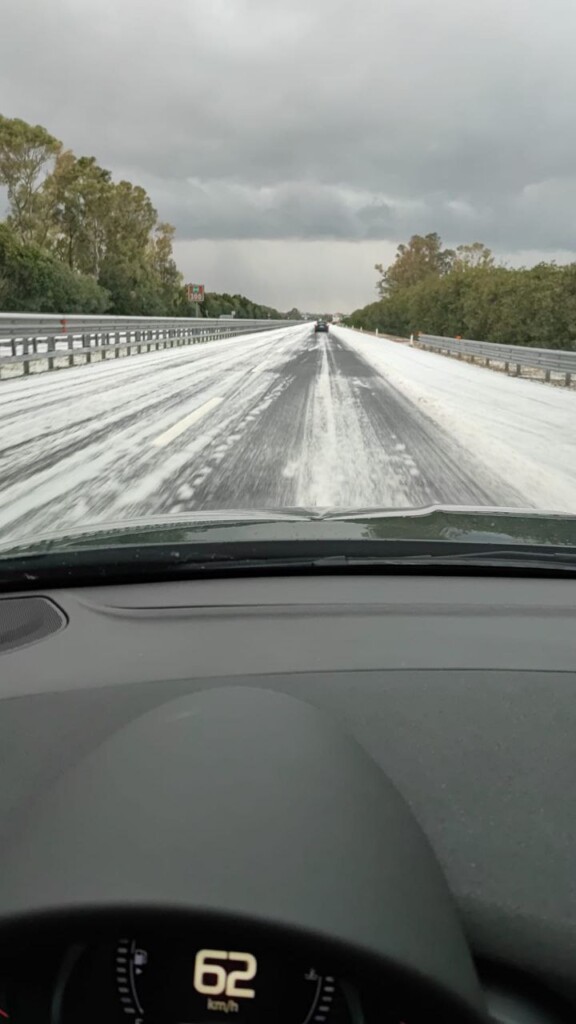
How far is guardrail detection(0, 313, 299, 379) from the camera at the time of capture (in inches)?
901

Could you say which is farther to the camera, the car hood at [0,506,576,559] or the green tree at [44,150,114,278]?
the green tree at [44,150,114,278]

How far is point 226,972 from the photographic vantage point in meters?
1.18

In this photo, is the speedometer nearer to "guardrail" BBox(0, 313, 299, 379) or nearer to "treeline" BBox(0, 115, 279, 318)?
"guardrail" BBox(0, 313, 299, 379)

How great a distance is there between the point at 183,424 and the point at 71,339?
16378mm

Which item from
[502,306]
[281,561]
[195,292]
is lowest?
[281,561]

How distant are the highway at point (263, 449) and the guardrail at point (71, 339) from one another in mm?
Answer: 4120

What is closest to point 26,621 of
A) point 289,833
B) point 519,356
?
point 289,833

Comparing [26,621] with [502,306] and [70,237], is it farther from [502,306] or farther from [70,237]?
[70,237]

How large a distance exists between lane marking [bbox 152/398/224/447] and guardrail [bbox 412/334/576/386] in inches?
490

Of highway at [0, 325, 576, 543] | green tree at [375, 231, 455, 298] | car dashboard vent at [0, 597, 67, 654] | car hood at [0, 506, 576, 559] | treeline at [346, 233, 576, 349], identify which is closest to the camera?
car dashboard vent at [0, 597, 67, 654]

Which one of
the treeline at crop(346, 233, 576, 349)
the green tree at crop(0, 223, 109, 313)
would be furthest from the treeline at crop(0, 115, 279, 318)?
the treeline at crop(346, 233, 576, 349)

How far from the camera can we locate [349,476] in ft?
25.8

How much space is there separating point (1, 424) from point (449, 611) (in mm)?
10176

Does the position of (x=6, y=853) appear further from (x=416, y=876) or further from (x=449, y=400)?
(x=449, y=400)
